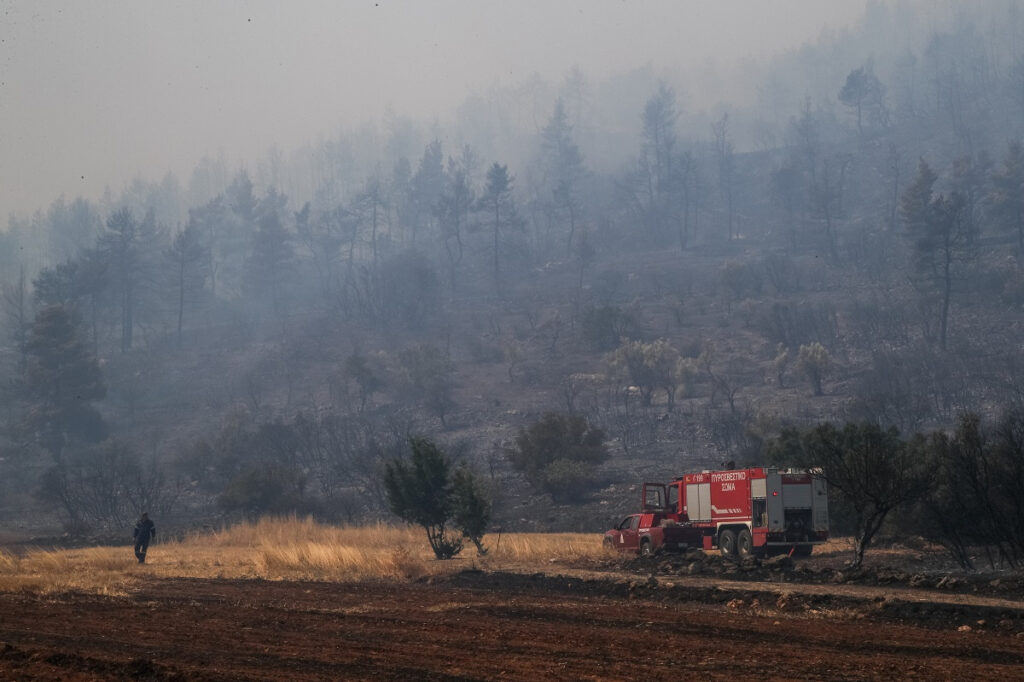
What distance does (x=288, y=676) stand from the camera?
10500mm

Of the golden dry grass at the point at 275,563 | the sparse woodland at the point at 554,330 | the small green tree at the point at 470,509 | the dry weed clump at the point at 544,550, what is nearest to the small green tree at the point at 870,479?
the sparse woodland at the point at 554,330

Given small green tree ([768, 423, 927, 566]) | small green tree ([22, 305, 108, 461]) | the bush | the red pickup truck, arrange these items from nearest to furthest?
small green tree ([768, 423, 927, 566])
the red pickup truck
the bush
small green tree ([22, 305, 108, 461])

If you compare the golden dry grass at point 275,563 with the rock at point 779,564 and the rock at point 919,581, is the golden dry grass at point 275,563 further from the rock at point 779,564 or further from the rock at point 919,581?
the rock at point 919,581

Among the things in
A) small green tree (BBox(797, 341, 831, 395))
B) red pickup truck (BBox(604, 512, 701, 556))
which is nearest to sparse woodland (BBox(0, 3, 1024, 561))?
small green tree (BBox(797, 341, 831, 395))

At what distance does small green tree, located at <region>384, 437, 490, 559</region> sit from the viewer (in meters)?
30.5

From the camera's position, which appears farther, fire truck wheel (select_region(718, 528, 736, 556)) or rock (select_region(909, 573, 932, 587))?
fire truck wheel (select_region(718, 528, 736, 556))

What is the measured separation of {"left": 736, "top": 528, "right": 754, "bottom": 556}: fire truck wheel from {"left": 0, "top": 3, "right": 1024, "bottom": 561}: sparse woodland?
5.06 m

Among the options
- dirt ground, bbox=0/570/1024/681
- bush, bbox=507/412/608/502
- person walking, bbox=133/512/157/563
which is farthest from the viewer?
bush, bbox=507/412/608/502

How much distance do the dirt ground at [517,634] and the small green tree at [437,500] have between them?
9261 mm

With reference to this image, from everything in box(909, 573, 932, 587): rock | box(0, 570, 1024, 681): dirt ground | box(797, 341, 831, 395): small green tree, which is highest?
box(797, 341, 831, 395): small green tree

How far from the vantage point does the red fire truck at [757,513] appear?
24859mm

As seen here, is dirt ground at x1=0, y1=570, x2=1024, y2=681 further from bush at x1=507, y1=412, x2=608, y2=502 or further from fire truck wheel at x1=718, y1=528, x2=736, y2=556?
bush at x1=507, y1=412, x2=608, y2=502

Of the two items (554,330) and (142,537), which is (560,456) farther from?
(554,330)

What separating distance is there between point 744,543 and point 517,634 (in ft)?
43.7
